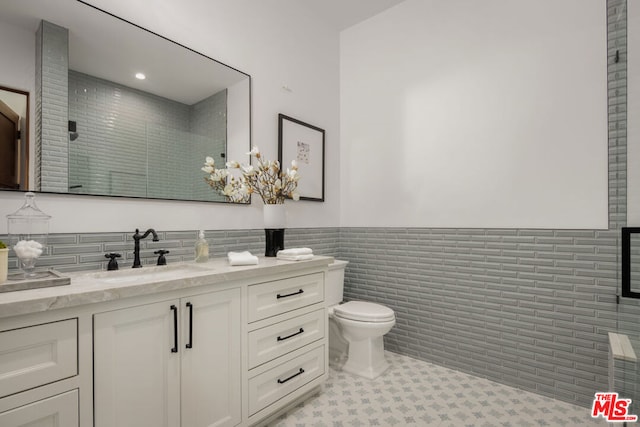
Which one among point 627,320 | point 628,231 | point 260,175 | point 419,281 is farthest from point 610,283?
point 260,175

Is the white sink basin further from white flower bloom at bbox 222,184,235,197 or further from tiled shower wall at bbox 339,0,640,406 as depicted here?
tiled shower wall at bbox 339,0,640,406

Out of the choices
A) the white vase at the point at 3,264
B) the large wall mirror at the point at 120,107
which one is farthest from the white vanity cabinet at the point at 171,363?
the large wall mirror at the point at 120,107

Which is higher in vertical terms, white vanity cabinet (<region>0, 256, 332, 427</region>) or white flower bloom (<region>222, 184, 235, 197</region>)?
white flower bloom (<region>222, 184, 235, 197</region>)

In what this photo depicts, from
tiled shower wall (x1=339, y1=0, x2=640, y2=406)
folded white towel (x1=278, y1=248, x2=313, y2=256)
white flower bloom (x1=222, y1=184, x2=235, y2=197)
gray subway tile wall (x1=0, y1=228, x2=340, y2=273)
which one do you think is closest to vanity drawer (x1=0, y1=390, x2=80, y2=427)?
gray subway tile wall (x1=0, y1=228, x2=340, y2=273)

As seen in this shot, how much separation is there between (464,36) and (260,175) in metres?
1.93

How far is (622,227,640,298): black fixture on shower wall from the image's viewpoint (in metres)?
1.65

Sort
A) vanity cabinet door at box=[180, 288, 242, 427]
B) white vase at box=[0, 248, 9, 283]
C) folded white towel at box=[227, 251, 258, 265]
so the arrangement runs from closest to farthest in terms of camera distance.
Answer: white vase at box=[0, 248, 9, 283]
vanity cabinet door at box=[180, 288, 242, 427]
folded white towel at box=[227, 251, 258, 265]

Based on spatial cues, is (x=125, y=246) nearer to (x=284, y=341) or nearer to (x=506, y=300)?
(x=284, y=341)

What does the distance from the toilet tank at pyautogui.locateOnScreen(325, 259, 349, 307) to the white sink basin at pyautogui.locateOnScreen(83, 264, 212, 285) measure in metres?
1.22

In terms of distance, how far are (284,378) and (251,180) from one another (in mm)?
1265

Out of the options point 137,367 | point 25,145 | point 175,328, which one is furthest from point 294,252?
point 25,145

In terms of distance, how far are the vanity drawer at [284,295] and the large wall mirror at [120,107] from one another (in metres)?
0.76

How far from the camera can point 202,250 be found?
1.88m

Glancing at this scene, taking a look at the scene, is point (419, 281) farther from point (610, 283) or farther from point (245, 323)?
point (245, 323)
